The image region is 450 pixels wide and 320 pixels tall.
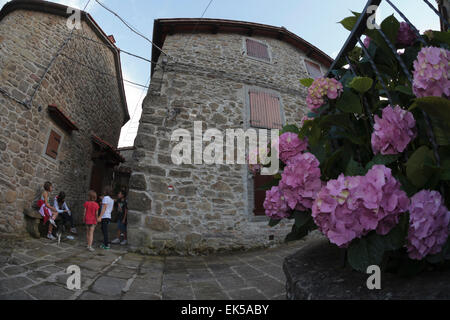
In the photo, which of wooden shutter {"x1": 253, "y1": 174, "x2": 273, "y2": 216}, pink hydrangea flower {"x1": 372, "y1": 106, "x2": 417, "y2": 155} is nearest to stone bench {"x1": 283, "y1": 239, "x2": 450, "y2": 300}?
pink hydrangea flower {"x1": 372, "y1": 106, "x2": 417, "y2": 155}

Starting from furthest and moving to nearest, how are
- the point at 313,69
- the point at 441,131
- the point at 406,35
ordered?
the point at 313,69
the point at 406,35
the point at 441,131

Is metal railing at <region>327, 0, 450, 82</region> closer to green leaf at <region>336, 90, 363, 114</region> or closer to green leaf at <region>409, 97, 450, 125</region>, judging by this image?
green leaf at <region>336, 90, 363, 114</region>

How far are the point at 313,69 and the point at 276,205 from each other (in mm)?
8783

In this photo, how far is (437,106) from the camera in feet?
1.98

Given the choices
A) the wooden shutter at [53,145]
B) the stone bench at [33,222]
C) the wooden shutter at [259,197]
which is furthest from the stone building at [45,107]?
the wooden shutter at [259,197]

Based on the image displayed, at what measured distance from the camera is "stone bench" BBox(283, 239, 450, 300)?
700mm

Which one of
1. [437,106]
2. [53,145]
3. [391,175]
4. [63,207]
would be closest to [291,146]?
[391,175]

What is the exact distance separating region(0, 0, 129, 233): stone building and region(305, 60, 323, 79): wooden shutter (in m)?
6.87

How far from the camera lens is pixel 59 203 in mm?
5848

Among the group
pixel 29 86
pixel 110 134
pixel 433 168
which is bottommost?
pixel 433 168

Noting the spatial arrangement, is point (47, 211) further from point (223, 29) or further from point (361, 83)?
point (223, 29)
